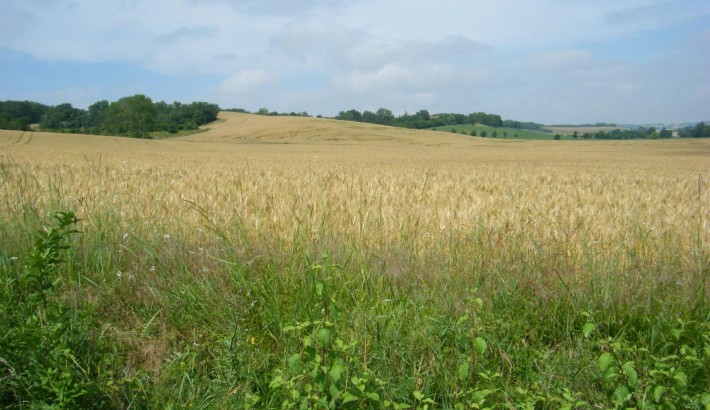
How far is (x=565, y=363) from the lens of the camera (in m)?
2.69

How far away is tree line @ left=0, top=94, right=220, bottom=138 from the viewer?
84.2 m

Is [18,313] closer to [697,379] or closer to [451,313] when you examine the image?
[451,313]

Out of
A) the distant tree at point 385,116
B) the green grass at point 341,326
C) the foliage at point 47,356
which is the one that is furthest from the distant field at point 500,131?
the foliage at point 47,356

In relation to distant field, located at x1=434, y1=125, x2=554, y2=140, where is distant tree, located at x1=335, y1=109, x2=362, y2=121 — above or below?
above

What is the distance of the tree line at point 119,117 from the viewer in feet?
276

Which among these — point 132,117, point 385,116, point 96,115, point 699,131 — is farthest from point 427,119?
point 96,115

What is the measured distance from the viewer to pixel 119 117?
296 ft

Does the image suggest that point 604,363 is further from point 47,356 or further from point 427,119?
point 427,119

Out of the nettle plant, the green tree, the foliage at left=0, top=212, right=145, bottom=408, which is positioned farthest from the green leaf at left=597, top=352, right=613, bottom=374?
the green tree

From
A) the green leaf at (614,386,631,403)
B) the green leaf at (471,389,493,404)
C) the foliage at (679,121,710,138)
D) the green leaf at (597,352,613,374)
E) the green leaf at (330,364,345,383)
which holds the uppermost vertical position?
the foliage at (679,121,710,138)

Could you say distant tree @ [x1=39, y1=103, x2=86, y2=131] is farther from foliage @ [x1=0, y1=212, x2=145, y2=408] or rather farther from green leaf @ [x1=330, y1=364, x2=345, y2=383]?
green leaf @ [x1=330, y1=364, x2=345, y2=383]

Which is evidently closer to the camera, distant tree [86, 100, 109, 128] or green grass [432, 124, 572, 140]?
green grass [432, 124, 572, 140]

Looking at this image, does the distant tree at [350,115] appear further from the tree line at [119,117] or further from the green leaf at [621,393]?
the green leaf at [621,393]

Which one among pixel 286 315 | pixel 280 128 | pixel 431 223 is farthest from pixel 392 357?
pixel 280 128
